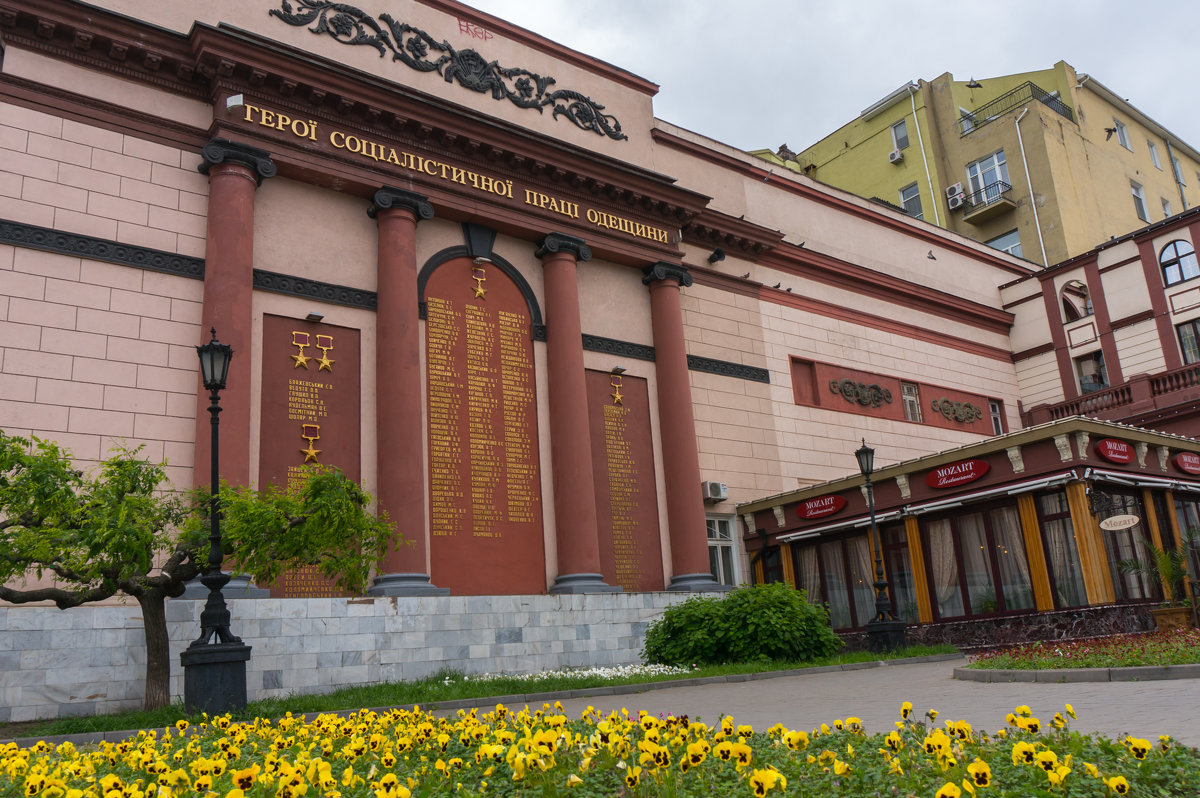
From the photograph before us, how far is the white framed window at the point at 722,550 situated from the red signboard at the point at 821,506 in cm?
206

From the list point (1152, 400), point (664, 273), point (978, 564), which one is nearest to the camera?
point (978, 564)

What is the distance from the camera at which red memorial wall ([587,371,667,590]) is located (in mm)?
22469

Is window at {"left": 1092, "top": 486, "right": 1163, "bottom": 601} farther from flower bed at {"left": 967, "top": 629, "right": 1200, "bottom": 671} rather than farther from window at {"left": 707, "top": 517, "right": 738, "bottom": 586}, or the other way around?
window at {"left": 707, "top": 517, "right": 738, "bottom": 586}

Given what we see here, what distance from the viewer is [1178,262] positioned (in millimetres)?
31672

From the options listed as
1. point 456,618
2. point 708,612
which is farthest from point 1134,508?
point 456,618


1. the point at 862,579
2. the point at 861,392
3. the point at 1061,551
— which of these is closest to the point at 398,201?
the point at 862,579

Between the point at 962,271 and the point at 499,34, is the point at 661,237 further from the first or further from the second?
the point at 962,271

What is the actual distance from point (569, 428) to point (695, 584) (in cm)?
480

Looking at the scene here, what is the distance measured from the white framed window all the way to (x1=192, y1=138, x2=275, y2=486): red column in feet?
41.2

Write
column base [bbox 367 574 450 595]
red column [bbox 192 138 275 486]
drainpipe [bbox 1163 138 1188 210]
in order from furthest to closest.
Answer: drainpipe [bbox 1163 138 1188 210] < column base [bbox 367 574 450 595] < red column [bbox 192 138 275 486]

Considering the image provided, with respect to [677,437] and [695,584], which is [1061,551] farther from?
[677,437]

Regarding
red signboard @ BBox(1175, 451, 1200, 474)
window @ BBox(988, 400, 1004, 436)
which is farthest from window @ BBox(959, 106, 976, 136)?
red signboard @ BBox(1175, 451, 1200, 474)

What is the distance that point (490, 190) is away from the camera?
2239cm

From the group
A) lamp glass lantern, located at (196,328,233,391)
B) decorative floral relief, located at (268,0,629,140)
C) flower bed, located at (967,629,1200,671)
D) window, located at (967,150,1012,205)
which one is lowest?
flower bed, located at (967,629,1200,671)
